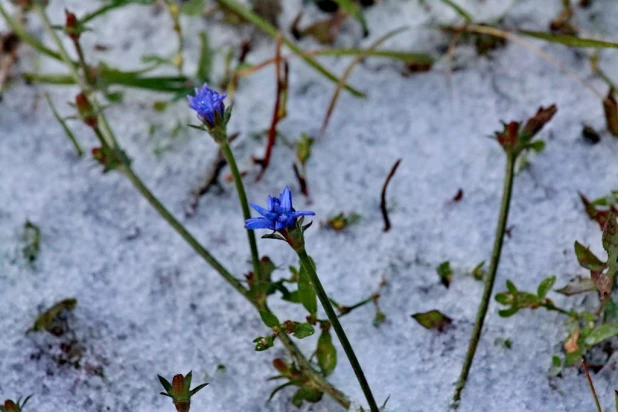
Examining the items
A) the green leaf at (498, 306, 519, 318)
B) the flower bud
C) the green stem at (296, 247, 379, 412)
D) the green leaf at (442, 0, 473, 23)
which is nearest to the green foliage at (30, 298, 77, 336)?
the flower bud

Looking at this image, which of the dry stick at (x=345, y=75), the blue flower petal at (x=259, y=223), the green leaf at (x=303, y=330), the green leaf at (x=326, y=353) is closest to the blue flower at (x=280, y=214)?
the blue flower petal at (x=259, y=223)

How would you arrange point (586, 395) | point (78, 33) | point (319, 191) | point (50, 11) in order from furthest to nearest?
point (50, 11) < point (319, 191) < point (78, 33) < point (586, 395)

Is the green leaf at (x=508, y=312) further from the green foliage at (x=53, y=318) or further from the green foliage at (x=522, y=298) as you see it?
the green foliage at (x=53, y=318)

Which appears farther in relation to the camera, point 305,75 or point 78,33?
point 305,75

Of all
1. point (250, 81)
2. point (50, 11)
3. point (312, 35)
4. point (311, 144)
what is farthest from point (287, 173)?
point (50, 11)

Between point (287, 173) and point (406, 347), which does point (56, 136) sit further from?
point (406, 347)

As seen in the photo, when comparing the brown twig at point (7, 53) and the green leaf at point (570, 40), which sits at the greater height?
the brown twig at point (7, 53)

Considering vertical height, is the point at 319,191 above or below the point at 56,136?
below

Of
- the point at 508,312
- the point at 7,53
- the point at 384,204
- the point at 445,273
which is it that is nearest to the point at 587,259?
the point at 508,312
